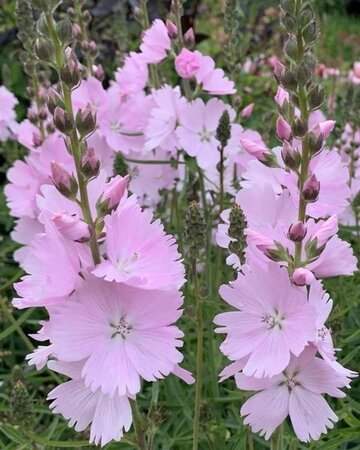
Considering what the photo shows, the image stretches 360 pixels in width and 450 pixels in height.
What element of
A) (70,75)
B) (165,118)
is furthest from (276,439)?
(165,118)

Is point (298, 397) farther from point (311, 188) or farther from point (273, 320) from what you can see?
point (311, 188)

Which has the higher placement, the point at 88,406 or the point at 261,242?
the point at 261,242

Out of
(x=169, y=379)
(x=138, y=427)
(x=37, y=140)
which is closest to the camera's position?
(x=138, y=427)

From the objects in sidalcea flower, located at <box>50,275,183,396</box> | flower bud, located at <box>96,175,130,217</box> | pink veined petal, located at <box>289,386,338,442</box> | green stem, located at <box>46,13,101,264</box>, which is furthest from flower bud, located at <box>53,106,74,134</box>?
pink veined petal, located at <box>289,386,338,442</box>

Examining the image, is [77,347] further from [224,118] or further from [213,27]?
[213,27]

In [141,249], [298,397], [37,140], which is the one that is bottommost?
[37,140]

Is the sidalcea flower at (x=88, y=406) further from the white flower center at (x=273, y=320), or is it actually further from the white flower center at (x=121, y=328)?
the white flower center at (x=273, y=320)
